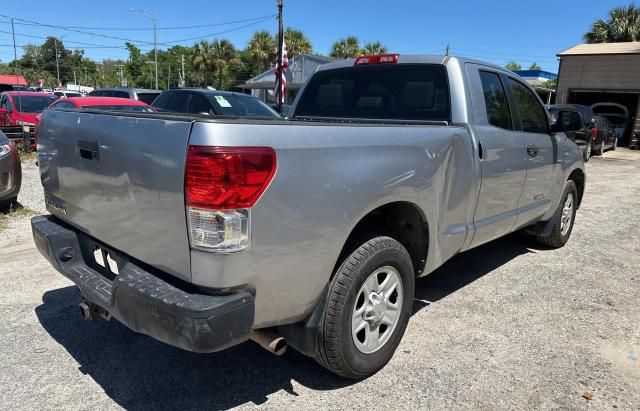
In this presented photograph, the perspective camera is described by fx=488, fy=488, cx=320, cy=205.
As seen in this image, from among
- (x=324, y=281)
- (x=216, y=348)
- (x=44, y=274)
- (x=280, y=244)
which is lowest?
(x=44, y=274)

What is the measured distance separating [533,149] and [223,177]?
3339 millimetres

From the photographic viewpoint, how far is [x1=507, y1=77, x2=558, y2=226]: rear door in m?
4.34

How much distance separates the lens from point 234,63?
55906 mm

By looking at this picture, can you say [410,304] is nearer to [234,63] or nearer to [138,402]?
[138,402]

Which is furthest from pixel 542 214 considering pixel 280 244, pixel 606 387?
pixel 280 244

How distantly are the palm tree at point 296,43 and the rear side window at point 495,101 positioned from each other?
3832 cm

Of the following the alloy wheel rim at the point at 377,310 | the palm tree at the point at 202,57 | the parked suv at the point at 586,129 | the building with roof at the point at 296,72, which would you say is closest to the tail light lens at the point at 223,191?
the alloy wheel rim at the point at 377,310

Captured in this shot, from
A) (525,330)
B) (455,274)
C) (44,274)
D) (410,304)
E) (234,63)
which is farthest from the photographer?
(234,63)

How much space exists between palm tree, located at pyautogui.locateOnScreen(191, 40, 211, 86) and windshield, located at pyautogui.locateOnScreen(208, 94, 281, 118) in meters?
45.8

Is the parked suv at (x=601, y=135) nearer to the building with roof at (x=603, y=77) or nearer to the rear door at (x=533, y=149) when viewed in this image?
the building with roof at (x=603, y=77)

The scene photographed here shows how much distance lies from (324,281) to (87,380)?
5.13 ft

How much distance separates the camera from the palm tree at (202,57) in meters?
53.1

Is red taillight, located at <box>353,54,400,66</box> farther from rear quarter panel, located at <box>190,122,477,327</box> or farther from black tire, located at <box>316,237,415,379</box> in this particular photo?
black tire, located at <box>316,237,415,379</box>

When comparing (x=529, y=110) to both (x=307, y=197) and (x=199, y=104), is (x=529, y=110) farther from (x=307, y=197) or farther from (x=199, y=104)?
(x=199, y=104)
